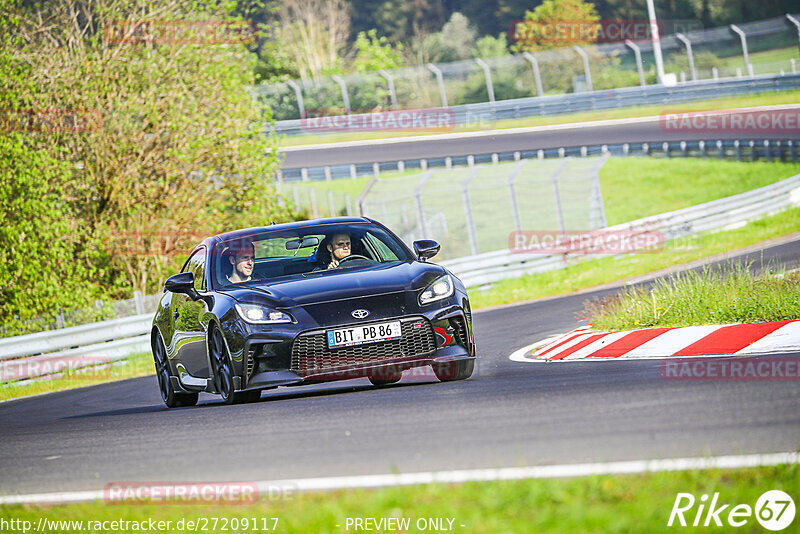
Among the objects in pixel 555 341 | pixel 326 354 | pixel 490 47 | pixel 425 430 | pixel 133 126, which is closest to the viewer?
pixel 425 430

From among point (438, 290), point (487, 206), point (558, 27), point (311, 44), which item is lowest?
point (487, 206)

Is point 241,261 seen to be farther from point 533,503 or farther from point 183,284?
point 533,503

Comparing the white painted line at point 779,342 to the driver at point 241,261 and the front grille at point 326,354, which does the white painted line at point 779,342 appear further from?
the driver at point 241,261

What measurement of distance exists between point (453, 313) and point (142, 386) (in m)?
6.32

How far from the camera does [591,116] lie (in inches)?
1852

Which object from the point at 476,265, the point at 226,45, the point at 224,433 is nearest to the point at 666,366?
the point at 224,433

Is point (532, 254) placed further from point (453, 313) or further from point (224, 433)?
point (224, 433)

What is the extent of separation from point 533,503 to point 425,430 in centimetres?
205

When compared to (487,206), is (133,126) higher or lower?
higher

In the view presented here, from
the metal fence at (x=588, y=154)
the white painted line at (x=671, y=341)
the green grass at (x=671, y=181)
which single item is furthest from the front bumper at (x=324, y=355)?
the green grass at (x=671, y=181)

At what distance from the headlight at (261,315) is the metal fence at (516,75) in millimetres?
42395

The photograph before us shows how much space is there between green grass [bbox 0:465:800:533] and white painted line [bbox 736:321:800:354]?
4.33 meters

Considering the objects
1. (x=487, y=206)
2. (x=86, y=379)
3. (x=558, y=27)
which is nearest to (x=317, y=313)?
(x=86, y=379)

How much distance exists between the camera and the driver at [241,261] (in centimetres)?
959
